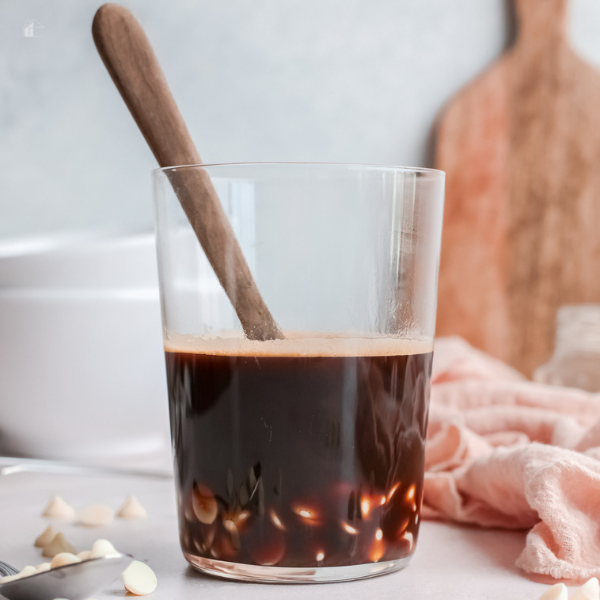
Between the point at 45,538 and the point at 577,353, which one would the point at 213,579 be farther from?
the point at 577,353

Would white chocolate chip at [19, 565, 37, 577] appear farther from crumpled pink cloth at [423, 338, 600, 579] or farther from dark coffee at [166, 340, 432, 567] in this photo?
crumpled pink cloth at [423, 338, 600, 579]

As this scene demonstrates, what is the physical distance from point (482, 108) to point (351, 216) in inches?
38.5

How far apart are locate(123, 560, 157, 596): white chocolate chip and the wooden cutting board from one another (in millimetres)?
937

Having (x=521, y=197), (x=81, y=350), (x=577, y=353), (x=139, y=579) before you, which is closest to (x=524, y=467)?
(x=139, y=579)

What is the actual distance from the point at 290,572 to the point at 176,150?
24 cm

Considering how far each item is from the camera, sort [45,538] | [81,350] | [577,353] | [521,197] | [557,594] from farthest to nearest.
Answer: [521,197]
[577,353]
[81,350]
[45,538]
[557,594]

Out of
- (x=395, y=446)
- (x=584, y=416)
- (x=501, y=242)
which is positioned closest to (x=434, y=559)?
(x=395, y=446)

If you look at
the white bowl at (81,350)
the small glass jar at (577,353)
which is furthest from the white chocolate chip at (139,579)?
the small glass jar at (577,353)

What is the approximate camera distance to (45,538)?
466 millimetres

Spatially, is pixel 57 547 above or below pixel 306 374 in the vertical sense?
below

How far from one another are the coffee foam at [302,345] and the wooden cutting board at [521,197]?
2.94 ft

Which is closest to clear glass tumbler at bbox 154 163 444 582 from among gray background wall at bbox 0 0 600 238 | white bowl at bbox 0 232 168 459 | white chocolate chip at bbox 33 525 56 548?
white chocolate chip at bbox 33 525 56 548

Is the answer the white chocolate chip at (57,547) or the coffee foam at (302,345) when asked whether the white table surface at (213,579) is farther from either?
the coffee foam at (302,345)

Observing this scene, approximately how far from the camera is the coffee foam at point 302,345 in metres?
0.38
